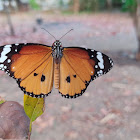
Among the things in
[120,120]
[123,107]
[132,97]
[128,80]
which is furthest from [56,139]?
[128,80]

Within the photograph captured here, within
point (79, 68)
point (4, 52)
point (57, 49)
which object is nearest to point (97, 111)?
point (79, 68)

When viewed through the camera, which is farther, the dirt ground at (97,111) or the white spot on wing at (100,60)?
the dirt ground at (97,111)

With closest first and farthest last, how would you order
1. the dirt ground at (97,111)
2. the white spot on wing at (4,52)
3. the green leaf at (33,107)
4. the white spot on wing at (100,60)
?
the green leaf at (33,107) < the white spot on wing at (4,52) < the white spot on wing at (100,60) < the dirt ground at (97,111)

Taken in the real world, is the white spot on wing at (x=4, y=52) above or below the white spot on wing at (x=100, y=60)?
above

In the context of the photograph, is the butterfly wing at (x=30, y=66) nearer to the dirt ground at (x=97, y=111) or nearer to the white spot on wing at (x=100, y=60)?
the white spot on wing at (x=100, y=60)

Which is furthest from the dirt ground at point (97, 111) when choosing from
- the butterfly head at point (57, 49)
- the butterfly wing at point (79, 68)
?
the butterfly head at point (57, 49)

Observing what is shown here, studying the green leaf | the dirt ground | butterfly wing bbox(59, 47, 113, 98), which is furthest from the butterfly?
the dirt ground

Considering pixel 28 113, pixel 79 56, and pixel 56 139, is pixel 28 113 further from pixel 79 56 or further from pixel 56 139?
pixel 56 139

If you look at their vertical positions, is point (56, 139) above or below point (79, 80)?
below
